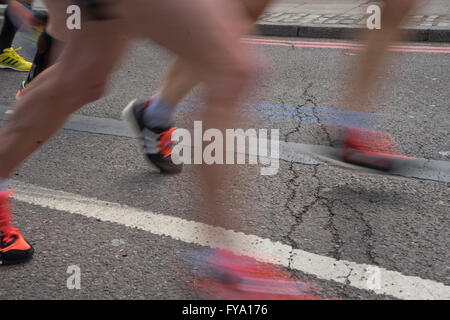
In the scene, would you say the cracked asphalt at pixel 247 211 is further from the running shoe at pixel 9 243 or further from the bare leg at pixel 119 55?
the bare leg at pixel 119 55

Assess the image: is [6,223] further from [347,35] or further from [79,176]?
[347,35]

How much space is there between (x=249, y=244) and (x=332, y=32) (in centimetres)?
525

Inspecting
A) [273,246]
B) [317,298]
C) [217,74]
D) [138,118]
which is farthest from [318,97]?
[217,74]

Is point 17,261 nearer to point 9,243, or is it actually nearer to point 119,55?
point 9,243

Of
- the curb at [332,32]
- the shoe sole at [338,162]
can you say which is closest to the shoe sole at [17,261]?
the shoe sole at [338,162]

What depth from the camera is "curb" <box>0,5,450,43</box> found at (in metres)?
6.44

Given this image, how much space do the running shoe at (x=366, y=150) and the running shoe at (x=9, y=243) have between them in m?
1.51

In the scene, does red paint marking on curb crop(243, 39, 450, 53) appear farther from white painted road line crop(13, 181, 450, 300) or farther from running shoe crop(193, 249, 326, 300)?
running shoe crop(193, 249, 326, 300)

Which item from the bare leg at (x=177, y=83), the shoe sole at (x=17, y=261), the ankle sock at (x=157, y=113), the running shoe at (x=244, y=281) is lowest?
the shoe sole at (x=17, y=261)

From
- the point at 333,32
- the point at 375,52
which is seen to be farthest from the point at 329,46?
the point at 375,52

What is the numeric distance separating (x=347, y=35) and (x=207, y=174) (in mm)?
5684

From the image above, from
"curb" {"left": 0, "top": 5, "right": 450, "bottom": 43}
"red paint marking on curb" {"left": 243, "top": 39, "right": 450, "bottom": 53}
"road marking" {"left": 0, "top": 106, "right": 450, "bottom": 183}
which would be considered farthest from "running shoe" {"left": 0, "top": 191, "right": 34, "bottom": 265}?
"curb" {"left": 0, "top": 5, "right": 450, "bottom": 43}

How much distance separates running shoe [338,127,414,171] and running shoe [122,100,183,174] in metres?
0.87

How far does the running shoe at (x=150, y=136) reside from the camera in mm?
2715
